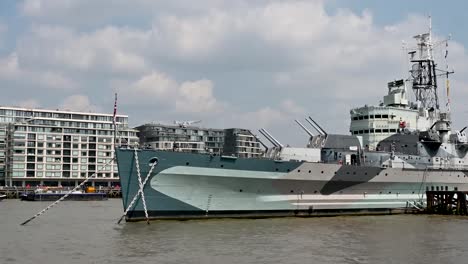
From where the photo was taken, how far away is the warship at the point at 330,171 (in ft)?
89.9

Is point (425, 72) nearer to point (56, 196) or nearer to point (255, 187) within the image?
point (255, 187)

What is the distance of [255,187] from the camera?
1161 inches

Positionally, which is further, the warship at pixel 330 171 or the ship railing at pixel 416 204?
the ship railing at pixel 416 204

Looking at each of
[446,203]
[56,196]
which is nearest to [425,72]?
[446,203]

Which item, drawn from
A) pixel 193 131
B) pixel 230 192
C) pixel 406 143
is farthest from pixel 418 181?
pixel 193 131

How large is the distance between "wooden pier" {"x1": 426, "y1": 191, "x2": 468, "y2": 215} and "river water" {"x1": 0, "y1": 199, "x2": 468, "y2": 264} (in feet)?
20.2

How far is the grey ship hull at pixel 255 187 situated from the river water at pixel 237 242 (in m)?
0.91

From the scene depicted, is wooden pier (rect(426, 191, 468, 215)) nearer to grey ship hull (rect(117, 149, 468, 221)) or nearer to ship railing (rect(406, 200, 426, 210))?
ship railing (rect(406, 200, 426, 210))

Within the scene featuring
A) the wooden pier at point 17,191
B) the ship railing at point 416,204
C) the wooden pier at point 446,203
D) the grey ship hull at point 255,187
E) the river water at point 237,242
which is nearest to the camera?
the river water at point 237,242

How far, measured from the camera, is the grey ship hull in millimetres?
27312

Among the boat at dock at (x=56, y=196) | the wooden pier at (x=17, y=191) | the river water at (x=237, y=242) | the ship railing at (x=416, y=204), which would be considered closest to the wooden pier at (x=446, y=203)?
the ship railing at (x=416, y=204)

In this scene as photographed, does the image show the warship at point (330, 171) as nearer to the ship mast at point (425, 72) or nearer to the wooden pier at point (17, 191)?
the ship mast at point (425, 72)

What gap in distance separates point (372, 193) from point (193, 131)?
80136 millimetres

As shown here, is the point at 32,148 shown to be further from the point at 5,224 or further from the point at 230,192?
the point at 230,192
